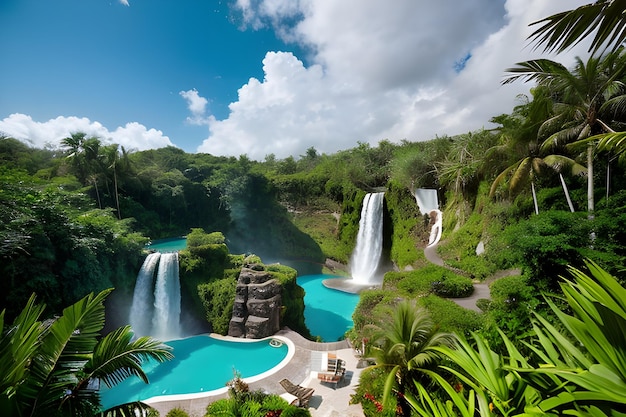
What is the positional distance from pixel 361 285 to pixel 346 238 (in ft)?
17.5

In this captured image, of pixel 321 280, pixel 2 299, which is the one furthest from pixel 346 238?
pixel 2 299

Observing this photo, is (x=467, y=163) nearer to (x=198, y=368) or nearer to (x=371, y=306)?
(x=371, y=306)

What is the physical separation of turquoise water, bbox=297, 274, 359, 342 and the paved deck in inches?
149

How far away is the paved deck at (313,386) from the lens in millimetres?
7357

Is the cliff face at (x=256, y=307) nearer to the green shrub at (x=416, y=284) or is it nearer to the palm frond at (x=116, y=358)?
the green shrub at (x=416, y=284)

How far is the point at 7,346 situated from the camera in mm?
2250

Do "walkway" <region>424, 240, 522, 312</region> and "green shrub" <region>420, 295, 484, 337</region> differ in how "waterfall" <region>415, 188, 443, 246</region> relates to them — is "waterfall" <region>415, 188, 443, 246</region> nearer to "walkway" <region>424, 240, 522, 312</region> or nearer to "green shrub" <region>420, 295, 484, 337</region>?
"walkway" <region>424, 240, 522, 312</region>

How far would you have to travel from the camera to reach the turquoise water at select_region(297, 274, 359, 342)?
586 inches

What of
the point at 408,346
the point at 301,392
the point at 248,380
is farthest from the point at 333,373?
the point at 408,346

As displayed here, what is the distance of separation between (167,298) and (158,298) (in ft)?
1.45

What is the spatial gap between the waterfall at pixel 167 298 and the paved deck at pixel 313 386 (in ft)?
15.6

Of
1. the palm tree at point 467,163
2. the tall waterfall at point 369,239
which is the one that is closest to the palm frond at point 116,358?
the palm tree at point 467,163

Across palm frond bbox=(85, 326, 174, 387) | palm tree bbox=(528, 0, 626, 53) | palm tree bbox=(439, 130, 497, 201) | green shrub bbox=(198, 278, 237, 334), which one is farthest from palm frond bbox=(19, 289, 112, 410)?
palm tree bbox=(439, 130, 497, 201)

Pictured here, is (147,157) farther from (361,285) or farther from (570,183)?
(570,183)
